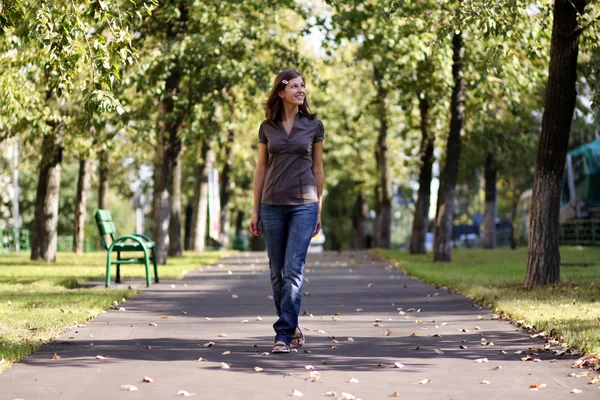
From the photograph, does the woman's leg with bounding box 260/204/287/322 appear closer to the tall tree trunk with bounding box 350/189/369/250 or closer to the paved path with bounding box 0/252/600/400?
the paved path with bounding box 0/252/600/400

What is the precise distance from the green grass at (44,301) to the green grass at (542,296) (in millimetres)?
4324

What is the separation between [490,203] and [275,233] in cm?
3302

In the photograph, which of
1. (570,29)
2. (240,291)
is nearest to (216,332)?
(240,291)

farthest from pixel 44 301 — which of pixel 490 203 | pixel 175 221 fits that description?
pixel 490 203

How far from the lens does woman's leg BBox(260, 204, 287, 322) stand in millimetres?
8477

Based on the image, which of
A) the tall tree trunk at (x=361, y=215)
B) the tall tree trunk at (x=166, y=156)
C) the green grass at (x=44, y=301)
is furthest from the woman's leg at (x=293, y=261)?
the tall tree trunk at (x=361, y=215)

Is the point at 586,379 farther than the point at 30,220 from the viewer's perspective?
No

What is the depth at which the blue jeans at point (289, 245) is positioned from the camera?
8.39 m

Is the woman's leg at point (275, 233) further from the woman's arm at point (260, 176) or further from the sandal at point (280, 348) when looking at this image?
the sandal at point (280, 348)

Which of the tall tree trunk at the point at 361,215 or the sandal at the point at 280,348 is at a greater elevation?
the tall tree trunk at the point at 361,215

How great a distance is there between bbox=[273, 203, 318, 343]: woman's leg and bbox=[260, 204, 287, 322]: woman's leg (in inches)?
3.1

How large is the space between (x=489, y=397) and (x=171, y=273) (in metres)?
14.0

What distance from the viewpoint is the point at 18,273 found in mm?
19406

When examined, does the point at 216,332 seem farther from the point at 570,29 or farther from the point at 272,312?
the point at 570,29
